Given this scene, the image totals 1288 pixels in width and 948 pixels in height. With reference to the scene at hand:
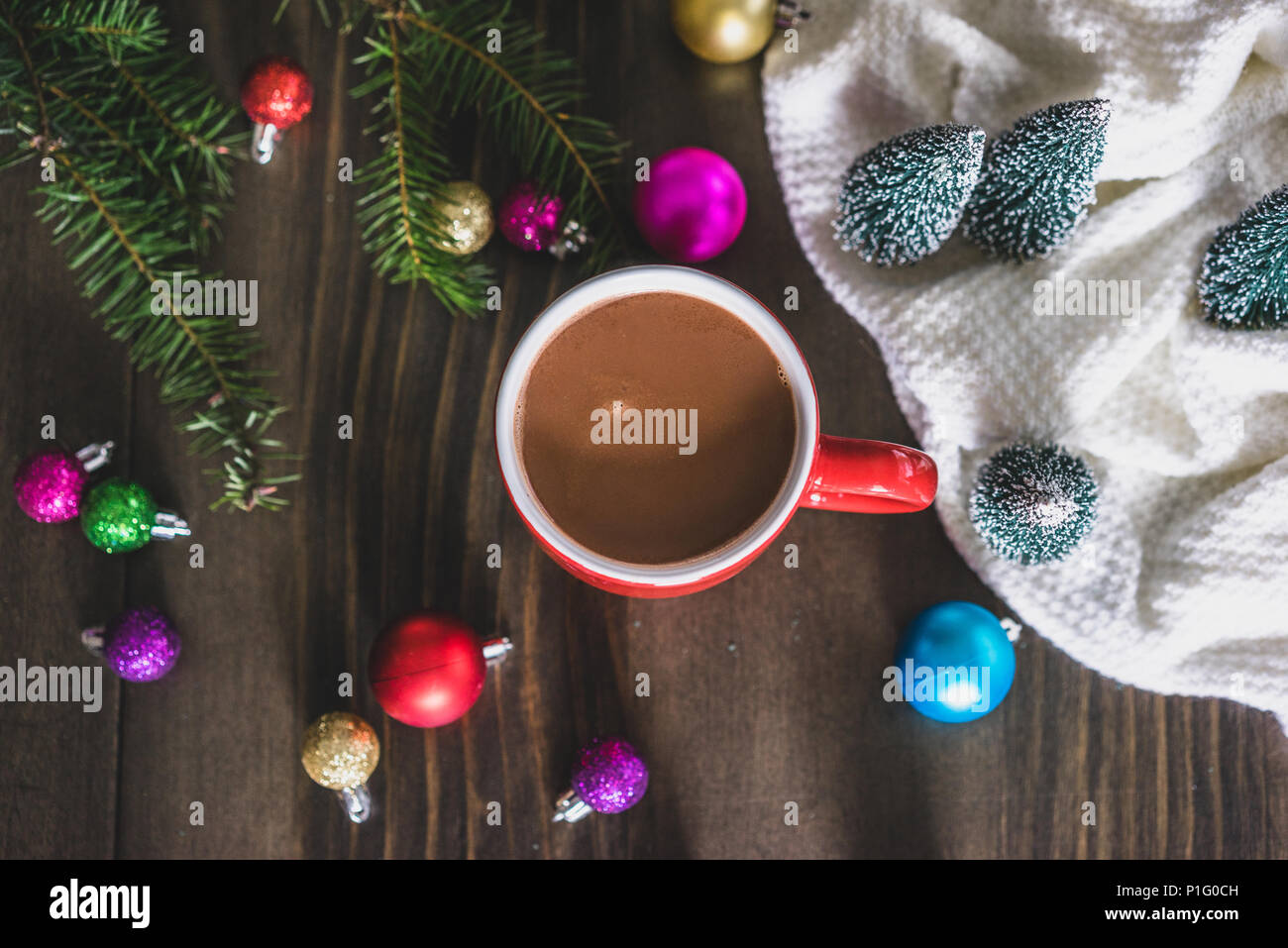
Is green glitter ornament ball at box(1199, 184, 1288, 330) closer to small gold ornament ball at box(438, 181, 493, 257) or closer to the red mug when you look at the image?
the red mug

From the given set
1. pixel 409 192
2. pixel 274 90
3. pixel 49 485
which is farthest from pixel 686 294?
pixel 49 485

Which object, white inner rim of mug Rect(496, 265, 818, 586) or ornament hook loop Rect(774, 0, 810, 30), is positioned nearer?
white inner rim of mug Rect(496, 265, 818, 586)

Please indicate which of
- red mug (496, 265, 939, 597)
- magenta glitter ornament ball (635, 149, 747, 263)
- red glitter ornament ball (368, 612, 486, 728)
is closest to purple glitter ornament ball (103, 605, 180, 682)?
red glitter ornament ball (368, 612, 486, 728)

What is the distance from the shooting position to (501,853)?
66 cm

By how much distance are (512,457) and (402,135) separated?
0.24 metres

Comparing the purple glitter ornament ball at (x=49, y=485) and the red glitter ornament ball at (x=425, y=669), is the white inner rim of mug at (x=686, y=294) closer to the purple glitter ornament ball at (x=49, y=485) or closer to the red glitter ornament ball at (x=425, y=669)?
the red glitter ornament ball at (x=425, y=669)

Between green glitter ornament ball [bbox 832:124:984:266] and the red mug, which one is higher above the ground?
green glitter ornament ball [bbox 832:124:984:266]

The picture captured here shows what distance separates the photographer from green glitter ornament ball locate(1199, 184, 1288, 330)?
0.59m

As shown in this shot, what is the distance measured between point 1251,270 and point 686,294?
1.12ft

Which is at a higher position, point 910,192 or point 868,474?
point 910,192

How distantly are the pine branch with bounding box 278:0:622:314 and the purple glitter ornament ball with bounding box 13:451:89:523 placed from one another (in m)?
0.23

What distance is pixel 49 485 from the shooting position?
0.64 metres

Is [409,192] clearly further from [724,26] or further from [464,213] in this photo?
[724,26]

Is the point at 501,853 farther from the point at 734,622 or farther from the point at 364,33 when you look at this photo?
the point at 364,33
